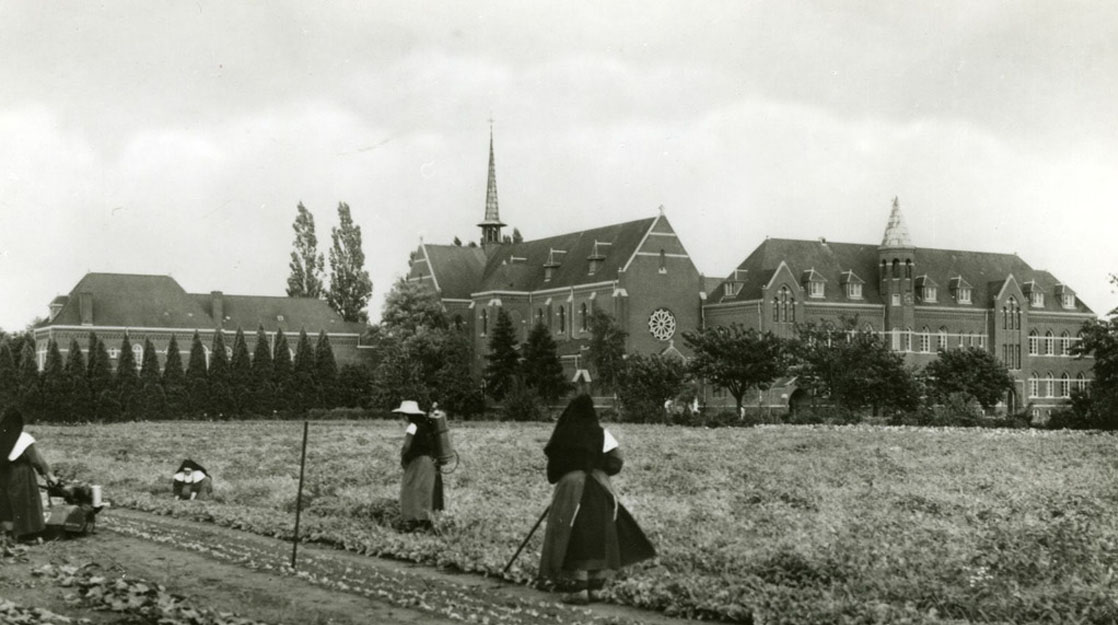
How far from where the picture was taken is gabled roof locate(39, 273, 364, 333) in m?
92.8

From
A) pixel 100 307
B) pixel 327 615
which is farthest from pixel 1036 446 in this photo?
pixel 100 307

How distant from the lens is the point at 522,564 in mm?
14445

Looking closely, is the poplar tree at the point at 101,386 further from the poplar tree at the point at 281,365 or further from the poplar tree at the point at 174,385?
the poplar tree at the point at 281,365

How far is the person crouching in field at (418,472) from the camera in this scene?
18.0m

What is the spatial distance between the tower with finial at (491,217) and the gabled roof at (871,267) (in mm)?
27511

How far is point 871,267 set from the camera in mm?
91188

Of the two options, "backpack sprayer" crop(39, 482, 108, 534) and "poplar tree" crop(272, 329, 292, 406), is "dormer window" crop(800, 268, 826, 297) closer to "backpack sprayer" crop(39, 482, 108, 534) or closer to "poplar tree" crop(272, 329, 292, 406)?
"poplar tree" crop(272, 329, 292, 406)

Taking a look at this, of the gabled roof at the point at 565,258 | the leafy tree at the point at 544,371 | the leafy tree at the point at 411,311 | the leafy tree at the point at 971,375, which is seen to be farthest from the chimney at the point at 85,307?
the leafy tree at the point at 971,375

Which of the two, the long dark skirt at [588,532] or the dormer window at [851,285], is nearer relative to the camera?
the long dark skirt at [588,532]

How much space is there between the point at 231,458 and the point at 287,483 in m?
8.03

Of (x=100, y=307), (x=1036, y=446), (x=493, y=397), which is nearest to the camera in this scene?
(x=1036, y=446)

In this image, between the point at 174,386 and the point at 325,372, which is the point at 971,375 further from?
the point at 174,386

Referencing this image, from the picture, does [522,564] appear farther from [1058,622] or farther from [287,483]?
[287,483]

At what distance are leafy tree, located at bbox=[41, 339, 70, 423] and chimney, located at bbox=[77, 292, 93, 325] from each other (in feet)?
48.3
